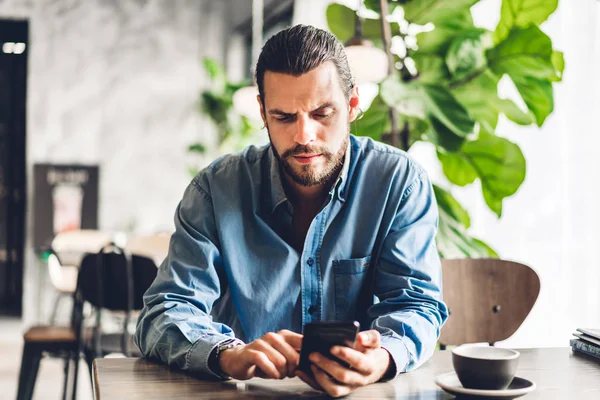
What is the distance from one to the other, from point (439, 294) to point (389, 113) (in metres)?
1.33

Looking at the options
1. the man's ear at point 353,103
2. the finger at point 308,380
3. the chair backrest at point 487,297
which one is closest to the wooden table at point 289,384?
the finger at point 308,380

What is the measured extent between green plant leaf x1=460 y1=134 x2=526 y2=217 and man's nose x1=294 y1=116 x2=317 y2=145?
1.24 metres

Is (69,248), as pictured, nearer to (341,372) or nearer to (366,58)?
(366,58)

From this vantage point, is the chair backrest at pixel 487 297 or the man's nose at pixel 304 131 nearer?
the man's nose at pixel 304 131

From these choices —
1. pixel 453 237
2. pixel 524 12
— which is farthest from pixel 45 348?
pixel 524 12

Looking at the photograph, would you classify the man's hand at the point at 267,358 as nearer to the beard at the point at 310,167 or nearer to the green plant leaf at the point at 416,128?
the beard at the point at 310,167

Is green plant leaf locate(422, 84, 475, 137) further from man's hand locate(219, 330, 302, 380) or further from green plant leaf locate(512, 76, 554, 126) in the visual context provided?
man's hand locate(219, 330, 302, 380)

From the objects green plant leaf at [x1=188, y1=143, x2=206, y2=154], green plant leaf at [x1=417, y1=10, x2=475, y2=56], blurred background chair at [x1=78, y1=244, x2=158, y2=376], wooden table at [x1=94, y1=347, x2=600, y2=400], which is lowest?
blurred background chair at [x1=78, y1=244, x2=158, y2=376]

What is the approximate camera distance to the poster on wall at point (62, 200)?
7023 millimetres

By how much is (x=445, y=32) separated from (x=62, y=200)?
17.5ft

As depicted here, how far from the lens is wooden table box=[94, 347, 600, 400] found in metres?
1.06

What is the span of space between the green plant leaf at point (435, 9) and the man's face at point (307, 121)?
4.13 ft

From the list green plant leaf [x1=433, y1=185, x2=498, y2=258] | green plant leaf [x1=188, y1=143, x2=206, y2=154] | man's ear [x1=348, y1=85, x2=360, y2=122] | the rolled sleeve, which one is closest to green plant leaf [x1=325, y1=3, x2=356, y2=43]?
green plant leaf [x1=433, y1=185, x2=498, y2=258]

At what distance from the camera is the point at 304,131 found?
1438 mm
